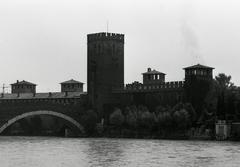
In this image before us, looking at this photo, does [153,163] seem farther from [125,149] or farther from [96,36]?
[96,36]

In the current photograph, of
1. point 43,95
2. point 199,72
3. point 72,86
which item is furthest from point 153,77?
point 72,86

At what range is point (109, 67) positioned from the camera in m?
94.9

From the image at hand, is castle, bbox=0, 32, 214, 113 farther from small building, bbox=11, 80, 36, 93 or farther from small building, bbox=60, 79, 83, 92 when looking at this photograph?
small building, bbox=11, 80, 36, 93

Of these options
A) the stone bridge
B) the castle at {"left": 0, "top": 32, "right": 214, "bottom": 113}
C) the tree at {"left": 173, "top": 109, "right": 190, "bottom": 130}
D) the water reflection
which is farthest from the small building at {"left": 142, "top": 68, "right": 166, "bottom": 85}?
the water reflection

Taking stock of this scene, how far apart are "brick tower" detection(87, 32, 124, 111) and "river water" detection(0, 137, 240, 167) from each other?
96.7ft

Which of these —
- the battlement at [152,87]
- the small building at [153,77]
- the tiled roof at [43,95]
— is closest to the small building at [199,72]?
the battlement at [152,87]

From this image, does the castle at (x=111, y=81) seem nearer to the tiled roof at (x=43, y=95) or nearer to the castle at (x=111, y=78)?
the castle at (x=111, y=78)

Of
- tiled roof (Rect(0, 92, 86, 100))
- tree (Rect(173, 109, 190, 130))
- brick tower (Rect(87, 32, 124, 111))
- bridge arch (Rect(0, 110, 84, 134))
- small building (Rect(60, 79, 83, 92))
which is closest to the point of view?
tree (Rect(173, 109, 190, 130))

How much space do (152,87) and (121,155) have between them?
3812 centimetres

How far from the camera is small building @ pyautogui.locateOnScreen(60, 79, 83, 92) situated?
4451 inches

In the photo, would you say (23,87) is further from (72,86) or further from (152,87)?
(152,87)

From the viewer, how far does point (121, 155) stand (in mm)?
53344

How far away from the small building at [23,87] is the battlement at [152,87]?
27.0 m

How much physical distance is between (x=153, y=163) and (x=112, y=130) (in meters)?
38.1
